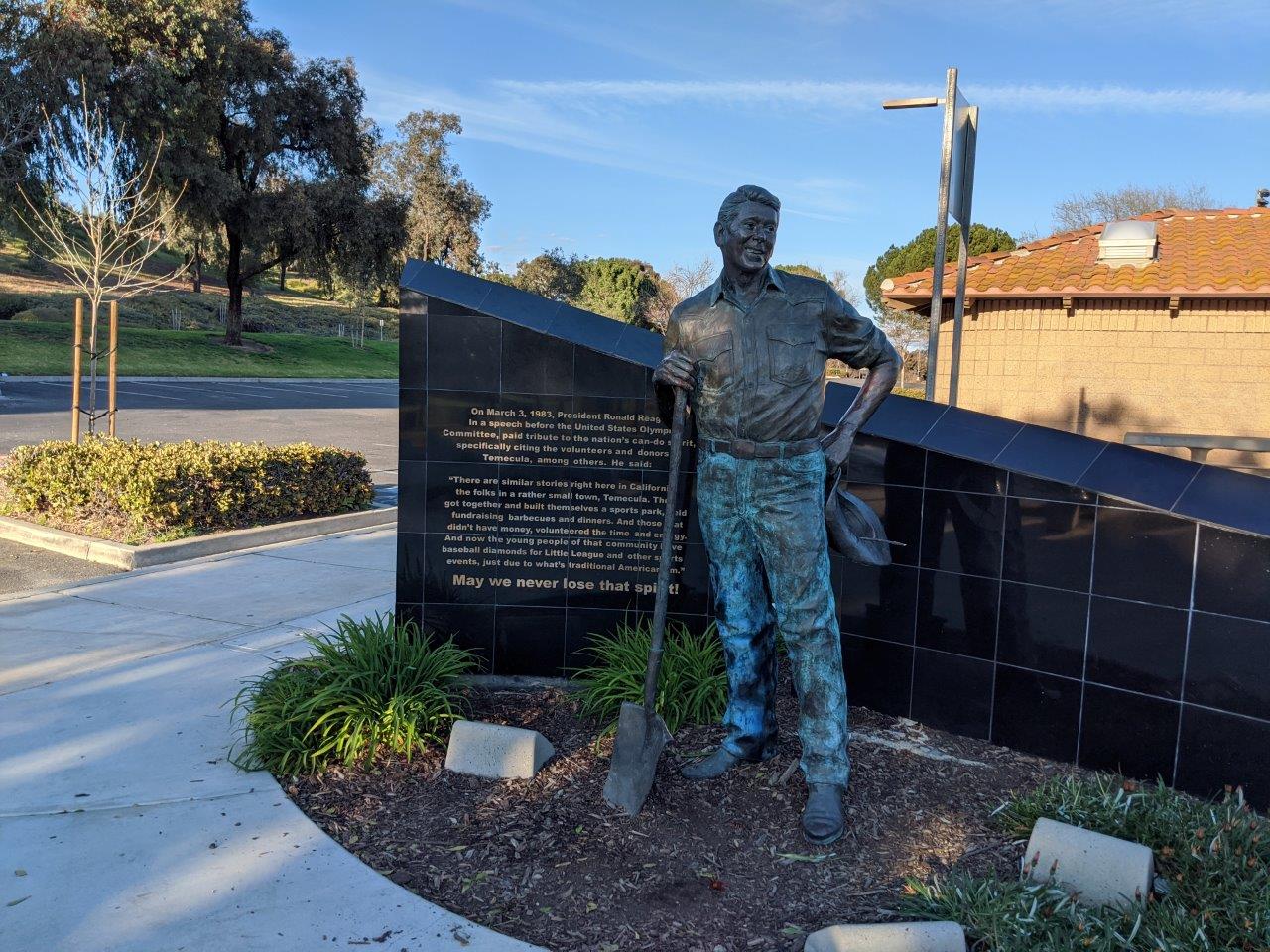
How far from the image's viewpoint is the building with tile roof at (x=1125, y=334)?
1118 cm

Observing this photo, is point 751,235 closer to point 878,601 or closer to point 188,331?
point 878,601

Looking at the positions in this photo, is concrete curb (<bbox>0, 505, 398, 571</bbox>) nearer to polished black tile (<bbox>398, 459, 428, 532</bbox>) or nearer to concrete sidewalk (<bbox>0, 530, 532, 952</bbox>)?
concrete sidewalk (<bbox>0, 530, 532, 952</bbox>)

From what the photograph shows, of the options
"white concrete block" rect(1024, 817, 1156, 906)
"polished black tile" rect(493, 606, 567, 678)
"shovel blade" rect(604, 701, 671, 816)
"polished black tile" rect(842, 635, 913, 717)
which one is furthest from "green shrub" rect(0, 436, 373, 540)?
"white concrete block" rect(1024, 817, 1156, 906)

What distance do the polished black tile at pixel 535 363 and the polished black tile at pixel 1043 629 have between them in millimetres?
2362

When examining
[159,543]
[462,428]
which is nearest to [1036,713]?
[462,428]

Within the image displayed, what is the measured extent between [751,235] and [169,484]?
6.92 m

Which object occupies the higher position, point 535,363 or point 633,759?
point 535,363

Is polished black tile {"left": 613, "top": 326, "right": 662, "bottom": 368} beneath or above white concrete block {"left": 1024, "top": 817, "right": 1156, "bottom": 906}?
above

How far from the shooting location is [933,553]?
4.57 meters

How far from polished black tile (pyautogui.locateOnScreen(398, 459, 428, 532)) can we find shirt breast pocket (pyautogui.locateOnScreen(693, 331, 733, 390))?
6.23ft

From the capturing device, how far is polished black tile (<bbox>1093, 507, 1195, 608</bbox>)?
12.8 ft

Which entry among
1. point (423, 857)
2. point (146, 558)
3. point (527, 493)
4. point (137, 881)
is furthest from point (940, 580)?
point (146, 558)

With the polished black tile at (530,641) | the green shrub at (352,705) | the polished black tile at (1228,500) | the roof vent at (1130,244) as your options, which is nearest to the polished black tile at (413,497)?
the green shrub at (352,705)

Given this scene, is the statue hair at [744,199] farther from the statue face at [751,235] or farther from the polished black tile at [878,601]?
the polished black tile at [878,601]
